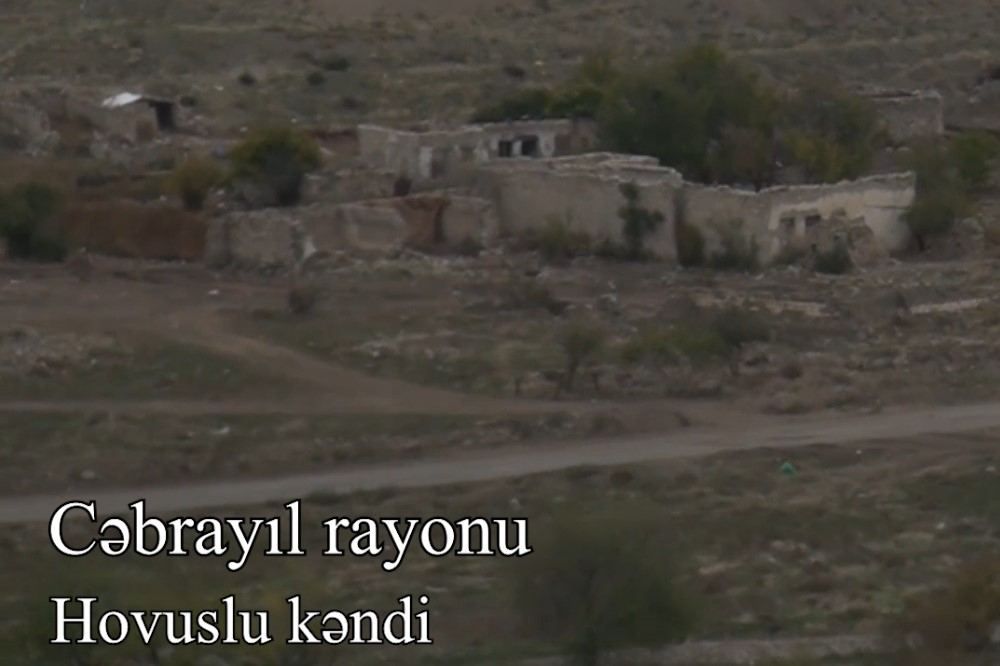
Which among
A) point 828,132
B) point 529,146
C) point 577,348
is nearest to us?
point 577,348

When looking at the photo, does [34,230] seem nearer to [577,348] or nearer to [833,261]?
[577,348]

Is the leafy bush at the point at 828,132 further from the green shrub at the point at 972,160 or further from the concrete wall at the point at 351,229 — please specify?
the concrete wall at the point at 351,229

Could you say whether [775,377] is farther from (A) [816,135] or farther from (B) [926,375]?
(A) [816,135]

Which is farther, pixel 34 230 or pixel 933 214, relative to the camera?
pixel 933 214

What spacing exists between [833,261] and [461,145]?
7.06 m

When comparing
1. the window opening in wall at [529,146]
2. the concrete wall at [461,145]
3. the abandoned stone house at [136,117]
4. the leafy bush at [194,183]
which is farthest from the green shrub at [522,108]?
the leafy bush at [194,183]

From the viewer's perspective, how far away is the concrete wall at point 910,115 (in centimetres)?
4547

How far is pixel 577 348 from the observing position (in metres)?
28.7

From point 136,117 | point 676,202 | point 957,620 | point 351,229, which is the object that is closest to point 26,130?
point 136,117

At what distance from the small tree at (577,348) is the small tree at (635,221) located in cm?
543

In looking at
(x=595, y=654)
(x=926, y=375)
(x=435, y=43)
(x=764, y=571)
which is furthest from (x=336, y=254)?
(x=435, y=43)

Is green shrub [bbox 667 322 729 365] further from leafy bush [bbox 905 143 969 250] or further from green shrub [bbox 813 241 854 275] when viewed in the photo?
leafy bush [bbox 905 143 969 250]

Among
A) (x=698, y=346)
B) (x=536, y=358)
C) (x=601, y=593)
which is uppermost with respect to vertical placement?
(x=601, y=593)

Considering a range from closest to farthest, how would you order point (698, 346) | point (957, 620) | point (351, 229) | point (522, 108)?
point (957, 620) → point (698, 346) → point (351, 229) → point (522, 108)
